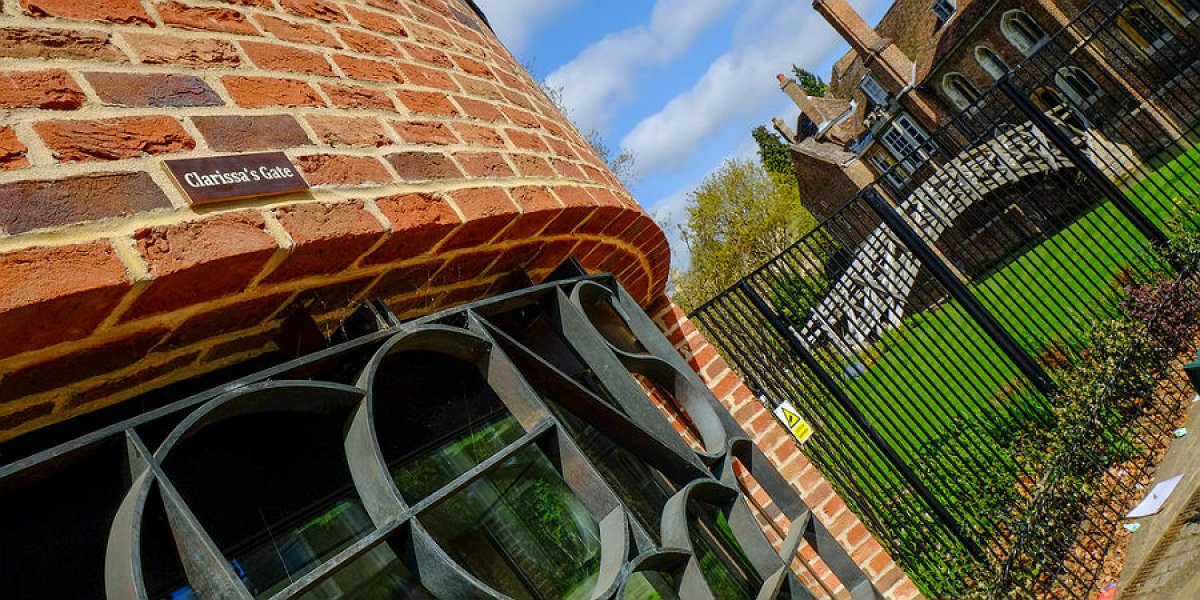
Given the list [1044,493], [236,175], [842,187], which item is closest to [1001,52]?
[842,187]

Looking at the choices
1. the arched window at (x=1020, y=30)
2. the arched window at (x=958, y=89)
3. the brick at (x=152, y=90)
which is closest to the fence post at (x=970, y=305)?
the brick at (x=152, y=90)

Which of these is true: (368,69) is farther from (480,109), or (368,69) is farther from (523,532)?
(523,532)

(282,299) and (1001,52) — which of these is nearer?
(282,299)

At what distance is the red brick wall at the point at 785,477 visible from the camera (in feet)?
11.3

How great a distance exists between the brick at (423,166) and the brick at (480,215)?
0.07 metres

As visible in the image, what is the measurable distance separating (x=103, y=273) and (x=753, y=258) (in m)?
30.5

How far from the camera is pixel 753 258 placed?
1211 inches

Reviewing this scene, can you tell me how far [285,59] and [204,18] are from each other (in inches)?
7.3

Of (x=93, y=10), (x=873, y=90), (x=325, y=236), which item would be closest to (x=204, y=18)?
(x=93, y=10)

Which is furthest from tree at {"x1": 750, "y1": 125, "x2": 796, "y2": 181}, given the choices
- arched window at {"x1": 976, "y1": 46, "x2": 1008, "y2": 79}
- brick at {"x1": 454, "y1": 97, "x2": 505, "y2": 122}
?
brick at {"x1": 454, "y1": 97, "x2": 505, "y2": 122}

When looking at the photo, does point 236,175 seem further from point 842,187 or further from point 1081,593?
point 842,187

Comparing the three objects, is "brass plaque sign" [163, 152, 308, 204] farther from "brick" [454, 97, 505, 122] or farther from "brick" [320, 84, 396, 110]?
"brick" [454, 97, 505, 122]

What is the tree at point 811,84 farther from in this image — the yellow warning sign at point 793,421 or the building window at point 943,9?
the yellow warning sign at point 793,421

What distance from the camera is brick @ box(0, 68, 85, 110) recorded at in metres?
1.21
